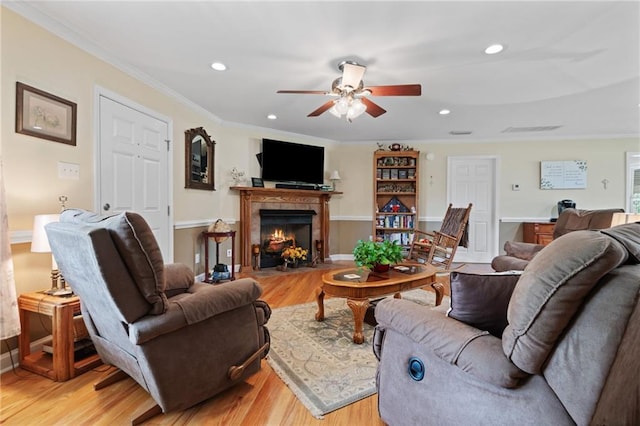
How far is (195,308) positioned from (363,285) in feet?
4.02

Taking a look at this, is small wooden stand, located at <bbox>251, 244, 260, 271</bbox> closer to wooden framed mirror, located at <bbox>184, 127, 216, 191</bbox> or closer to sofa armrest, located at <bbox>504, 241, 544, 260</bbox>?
wooden framed mirror, located at <bbox>184, 127, 216, 191</bbox>

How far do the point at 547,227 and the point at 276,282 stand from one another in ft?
14.6

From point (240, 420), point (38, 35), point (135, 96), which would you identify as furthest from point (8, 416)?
point (135, 96)

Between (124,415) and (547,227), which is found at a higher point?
(547,227)

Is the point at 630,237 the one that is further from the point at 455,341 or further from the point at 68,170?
the point at 68,170

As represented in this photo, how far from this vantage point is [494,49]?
244cm

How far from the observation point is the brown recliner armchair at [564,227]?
109 inches

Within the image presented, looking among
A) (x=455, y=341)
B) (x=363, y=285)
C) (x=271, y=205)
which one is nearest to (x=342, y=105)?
(x=363, y=285)

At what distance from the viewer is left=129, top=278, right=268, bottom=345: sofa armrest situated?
1311 mm

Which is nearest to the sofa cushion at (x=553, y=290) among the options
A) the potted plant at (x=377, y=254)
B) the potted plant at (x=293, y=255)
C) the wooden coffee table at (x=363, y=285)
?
the wooden coffee table at (x=363, y=285)

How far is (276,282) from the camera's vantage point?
164 inches

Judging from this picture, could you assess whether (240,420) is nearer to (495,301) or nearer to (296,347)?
(296,347)

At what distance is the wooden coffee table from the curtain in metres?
1.93

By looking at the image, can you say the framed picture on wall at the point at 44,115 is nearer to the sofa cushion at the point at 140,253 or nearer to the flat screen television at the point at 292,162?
the sofa cushion at the point at 140,253
